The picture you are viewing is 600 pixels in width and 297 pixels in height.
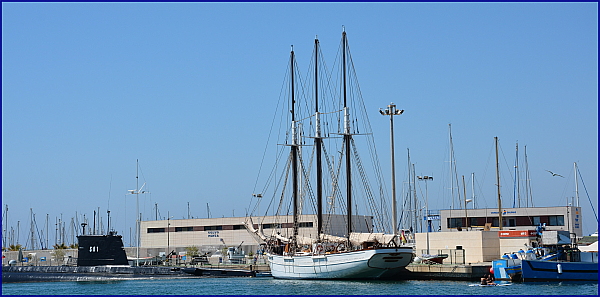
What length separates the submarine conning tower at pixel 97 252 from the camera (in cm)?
6644

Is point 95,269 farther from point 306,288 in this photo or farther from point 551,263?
point 551,263

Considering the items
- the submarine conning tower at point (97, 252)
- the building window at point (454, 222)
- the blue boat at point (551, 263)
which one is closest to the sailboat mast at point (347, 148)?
the blue boat at point (551, 263)

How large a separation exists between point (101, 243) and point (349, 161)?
2465 centimetres

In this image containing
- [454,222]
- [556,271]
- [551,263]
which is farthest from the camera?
[454,222]

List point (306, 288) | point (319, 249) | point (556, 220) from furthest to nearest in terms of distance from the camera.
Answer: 1. point (556, 220)
2. point (319, 249)
3. point (306, 288)

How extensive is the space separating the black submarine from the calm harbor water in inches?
163

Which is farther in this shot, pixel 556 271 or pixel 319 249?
pixel 319 249

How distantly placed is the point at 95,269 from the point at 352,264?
2550 cm

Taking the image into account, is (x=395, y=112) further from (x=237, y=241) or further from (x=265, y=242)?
(x=237, y=241)

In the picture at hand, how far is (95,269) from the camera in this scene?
2549 inches

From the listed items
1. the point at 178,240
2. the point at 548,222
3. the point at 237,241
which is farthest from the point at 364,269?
the point at 178,240

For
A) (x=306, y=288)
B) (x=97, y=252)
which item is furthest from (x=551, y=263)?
(x=97, y=252)

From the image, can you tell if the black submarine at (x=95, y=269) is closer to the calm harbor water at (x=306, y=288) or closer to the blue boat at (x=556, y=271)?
the calm harbor water at (x=306, y=288)

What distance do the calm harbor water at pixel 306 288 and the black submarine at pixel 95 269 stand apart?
13.6 feet
